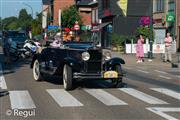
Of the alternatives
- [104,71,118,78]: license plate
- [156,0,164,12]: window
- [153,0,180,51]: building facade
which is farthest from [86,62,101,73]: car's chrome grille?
[156,0,164,12]: window

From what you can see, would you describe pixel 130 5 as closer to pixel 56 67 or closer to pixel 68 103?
pixel 56 67

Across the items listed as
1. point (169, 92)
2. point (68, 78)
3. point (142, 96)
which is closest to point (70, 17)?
point (68, 78)

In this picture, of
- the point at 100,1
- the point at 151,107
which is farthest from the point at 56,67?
the point at 100,1

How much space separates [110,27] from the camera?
2227 inches

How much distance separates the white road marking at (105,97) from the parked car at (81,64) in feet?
1.61

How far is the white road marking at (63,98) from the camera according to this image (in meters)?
11.4

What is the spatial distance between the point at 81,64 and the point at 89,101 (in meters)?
2.51

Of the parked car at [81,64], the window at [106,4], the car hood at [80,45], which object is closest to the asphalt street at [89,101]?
the parked car at [81,64]

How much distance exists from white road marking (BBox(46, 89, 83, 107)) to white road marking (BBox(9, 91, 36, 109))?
2.11 ft

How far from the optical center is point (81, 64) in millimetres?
14289

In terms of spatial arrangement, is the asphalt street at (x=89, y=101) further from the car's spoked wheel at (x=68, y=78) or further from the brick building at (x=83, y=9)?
the brick building at (x=83, y=9)

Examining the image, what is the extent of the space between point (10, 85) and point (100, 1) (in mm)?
49591

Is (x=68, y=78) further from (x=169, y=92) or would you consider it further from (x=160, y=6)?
(x=160, y=6)

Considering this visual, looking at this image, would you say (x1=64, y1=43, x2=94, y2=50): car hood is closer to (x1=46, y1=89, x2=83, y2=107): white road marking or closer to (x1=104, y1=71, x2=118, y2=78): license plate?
(x1=104, y1=71, x2=118, y2=78): license plate
